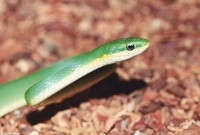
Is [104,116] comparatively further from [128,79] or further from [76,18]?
[76,18]

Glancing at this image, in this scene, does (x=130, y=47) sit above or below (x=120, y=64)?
above

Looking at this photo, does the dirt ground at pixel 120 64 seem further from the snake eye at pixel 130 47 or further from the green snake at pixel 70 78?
the snake eye at pixel 130 47

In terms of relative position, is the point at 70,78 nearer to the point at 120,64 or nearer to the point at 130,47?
the point at 130,47

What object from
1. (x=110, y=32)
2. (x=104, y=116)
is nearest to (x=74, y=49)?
(x=110, y=32)

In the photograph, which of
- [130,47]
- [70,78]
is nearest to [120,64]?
[130,47]

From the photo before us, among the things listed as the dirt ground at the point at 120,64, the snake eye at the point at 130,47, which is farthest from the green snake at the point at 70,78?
the dirt ground at the point at 120,64

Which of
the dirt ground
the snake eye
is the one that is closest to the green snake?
the snake eye
